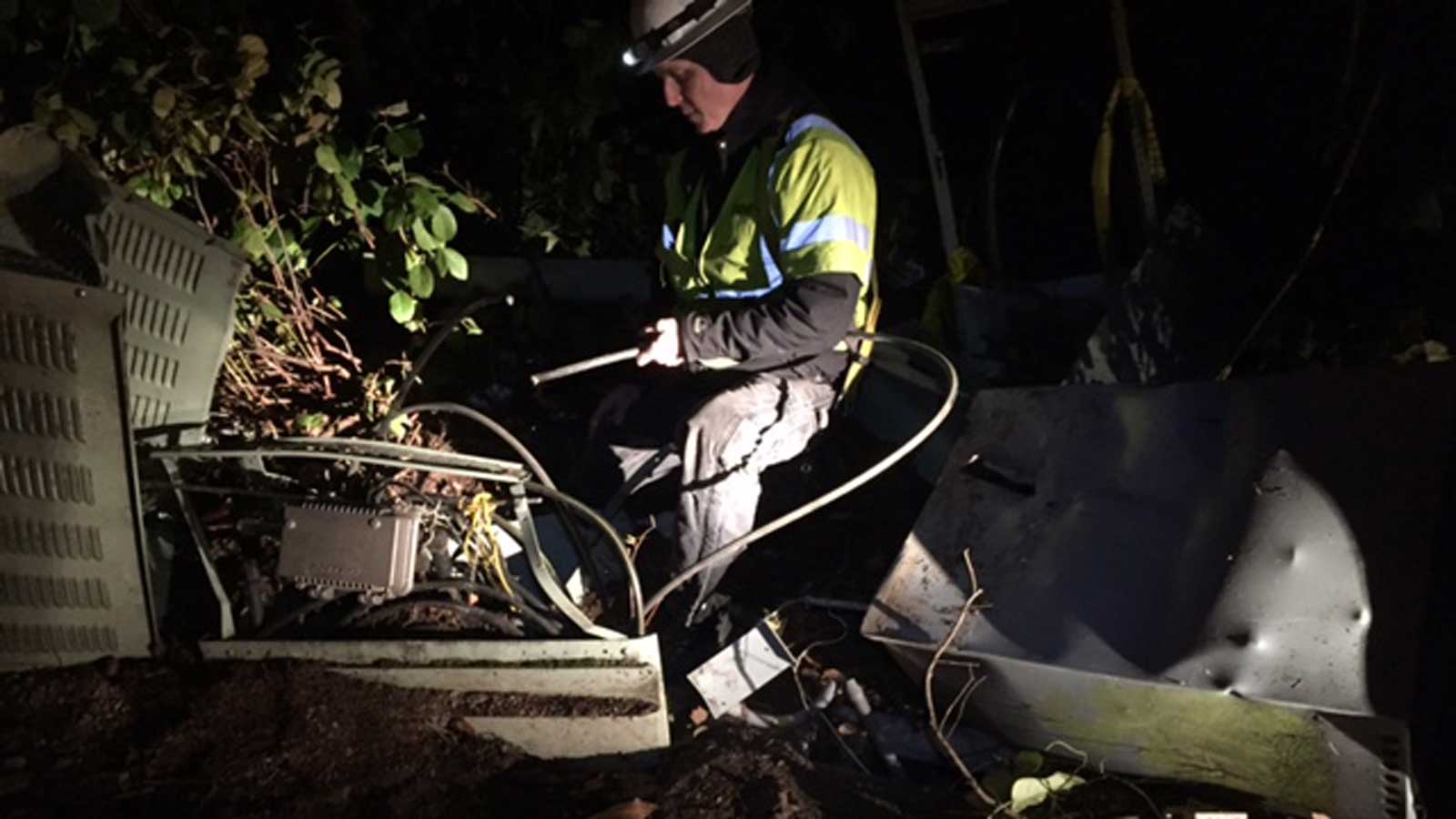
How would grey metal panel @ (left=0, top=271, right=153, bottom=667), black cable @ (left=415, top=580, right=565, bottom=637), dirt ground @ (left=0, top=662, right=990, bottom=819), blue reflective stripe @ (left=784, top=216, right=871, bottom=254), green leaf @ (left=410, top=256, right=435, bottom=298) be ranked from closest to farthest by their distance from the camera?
grey metal panel @ (left=0, top=271, right=153, bottom=667)
dirt ground @ (left=0, top=662, right=990, bottom=819)
black cable @ (left=415, top=580, right=565, bottom=637)
blue reflective stripe @ (left=784, top=216, right=871, bottom=254)
green leaf @ (left=410, top=256, right=435, bottom=298)

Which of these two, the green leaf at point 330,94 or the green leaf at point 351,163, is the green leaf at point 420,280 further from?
the green leaf at point 330,94

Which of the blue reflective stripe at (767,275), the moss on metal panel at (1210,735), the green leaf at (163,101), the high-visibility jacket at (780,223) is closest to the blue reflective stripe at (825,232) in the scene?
the high-visibility jacket at (780,223)

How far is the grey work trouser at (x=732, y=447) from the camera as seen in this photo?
314cm

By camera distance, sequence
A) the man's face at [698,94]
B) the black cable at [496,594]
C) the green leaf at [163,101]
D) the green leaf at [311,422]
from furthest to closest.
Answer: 1. the green leaf at [311,422]
2. the green leaf at [163,101]
3. the man's face at [698,94]
4. the black cable at [496,594]

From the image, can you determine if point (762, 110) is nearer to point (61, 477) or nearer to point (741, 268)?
point (741, 268)

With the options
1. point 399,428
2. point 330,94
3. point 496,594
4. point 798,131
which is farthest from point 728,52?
point 399,428

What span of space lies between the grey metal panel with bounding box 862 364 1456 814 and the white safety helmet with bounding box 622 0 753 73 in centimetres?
147

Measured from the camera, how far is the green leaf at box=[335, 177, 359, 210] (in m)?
3.79

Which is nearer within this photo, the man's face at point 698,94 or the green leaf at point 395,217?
the man's face at point 698,94

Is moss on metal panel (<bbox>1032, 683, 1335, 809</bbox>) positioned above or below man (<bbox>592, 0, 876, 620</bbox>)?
below

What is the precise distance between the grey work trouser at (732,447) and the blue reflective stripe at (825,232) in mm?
484

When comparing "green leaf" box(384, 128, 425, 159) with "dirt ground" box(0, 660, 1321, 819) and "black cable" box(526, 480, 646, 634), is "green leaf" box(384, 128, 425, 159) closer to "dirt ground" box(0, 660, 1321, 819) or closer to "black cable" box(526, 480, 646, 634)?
"black cable" box(526, 480, 646, 634)

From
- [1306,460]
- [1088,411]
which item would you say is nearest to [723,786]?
[1088,411]

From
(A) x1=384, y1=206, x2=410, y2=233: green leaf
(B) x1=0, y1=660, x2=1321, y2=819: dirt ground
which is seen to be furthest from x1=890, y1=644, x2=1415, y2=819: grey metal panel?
(A) x1=384, y1=206, x2=410, y2=233: green leaf
